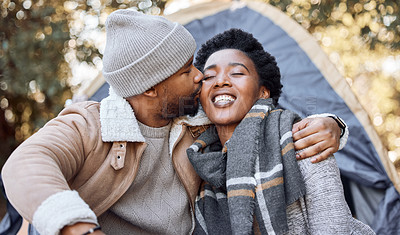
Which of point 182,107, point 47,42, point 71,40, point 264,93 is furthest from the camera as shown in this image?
point 71,40

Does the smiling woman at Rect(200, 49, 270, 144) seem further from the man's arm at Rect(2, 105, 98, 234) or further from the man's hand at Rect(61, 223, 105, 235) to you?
the man's hand at Rect(61, 223, 105, 235)

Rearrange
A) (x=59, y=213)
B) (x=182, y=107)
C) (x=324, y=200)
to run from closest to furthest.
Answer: (x=59, y=213) < (x=324, y=200) < (x=182, y=107)

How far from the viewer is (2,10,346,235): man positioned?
4.19 feet

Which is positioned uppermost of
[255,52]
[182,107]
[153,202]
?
[255,52]

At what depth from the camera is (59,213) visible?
0.95m

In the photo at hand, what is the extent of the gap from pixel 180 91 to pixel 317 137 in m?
0.57

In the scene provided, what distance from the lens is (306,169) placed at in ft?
4.25

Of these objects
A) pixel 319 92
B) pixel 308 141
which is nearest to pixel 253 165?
pixel 308 141

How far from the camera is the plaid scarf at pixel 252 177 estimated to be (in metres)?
1.28

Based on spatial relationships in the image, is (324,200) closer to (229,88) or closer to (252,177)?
(252,177)

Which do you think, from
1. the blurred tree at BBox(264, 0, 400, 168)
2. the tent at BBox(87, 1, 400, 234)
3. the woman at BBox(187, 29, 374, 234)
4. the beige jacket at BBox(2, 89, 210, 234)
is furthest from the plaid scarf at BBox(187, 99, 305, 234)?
the blurred tree at BBox(264, 0, 400, 168)

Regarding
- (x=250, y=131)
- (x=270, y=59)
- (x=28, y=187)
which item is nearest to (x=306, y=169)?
(x=250, y=131)

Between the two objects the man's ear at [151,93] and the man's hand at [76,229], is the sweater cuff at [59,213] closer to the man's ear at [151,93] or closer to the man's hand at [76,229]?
→ the man's hand at [76,229]

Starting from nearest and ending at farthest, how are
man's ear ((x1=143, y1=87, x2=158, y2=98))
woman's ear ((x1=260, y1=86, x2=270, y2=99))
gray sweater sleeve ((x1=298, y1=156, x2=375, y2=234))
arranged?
gray sweater sleeve ((x1=298, y1=156, x2=375, y2=234)) < man's ear ((x1=143, y1=87, x2=158, y2=98)) < woman's ear ((x1=260, y1=86, x2=270, y2=99))
